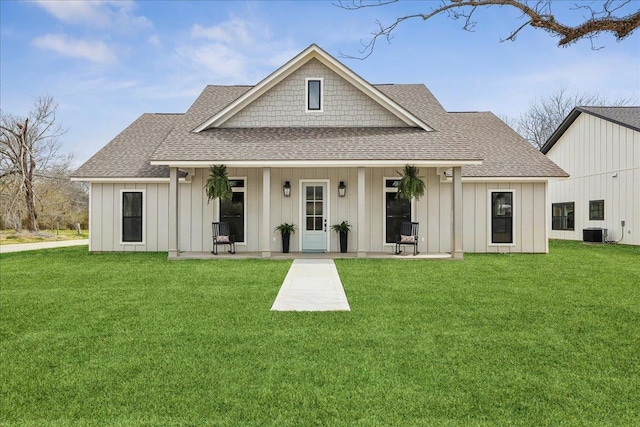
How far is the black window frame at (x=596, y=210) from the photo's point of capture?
19234 millimetres

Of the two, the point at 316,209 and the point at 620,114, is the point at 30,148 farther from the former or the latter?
the point at 620,114

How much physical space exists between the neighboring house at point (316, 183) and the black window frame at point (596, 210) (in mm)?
7062

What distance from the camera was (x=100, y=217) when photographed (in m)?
14.2

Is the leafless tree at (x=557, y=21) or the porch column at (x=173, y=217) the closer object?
the leafless tree at (x=557, y=21)

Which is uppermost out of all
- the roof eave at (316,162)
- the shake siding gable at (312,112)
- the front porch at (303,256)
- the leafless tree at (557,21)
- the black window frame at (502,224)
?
the shake siding gable at (312,112)

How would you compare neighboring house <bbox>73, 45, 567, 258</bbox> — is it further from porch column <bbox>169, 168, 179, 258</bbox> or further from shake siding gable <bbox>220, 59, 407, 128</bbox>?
porch column <bbox>169, 168, 179, 258</bbox>

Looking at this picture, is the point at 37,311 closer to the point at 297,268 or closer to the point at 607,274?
the point at 297,268

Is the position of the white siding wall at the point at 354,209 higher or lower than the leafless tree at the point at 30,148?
lower

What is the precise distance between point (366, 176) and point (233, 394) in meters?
10.5

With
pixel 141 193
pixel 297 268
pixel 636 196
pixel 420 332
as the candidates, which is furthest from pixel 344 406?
pixel 636 196

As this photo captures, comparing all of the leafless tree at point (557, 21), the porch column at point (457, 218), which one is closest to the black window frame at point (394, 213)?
the porch column at point (457, 218)

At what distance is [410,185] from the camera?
41.3 feet

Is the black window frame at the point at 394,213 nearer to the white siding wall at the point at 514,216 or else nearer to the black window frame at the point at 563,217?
the white siding wall at the point at 514,216

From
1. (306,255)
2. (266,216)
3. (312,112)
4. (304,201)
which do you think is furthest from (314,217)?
(312,112)
